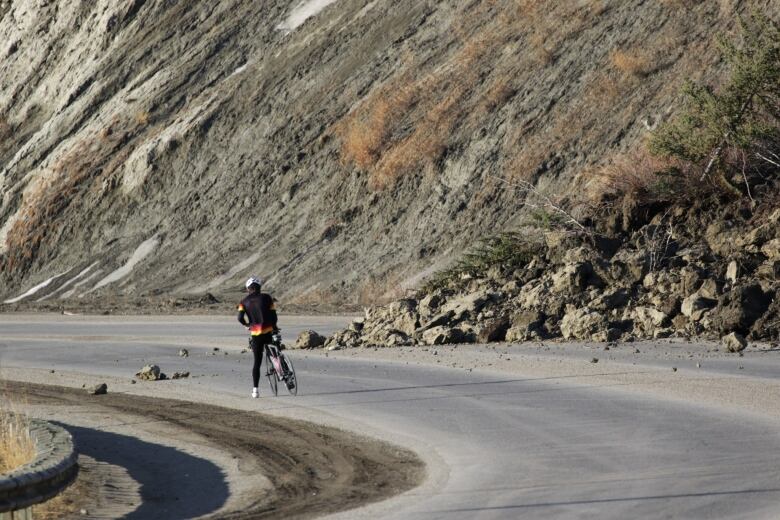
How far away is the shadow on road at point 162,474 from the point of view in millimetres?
9422

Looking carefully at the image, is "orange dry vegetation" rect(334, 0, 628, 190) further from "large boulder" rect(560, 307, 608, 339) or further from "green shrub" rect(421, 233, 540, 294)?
"large boulder" rect(560, 307, 608, 339)

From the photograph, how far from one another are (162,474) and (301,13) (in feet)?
133

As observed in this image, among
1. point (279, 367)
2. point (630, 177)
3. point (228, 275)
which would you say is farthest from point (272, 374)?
point (228, 275)

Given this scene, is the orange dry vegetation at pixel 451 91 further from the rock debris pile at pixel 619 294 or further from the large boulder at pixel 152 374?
the large boulder at pixel 152 374

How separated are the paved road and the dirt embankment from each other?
1.14 feet

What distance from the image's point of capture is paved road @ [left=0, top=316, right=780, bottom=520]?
28.1 ft

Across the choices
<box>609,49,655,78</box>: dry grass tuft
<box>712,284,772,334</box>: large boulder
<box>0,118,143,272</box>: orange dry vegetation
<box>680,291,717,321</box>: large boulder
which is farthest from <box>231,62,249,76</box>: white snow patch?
<box>712,284,772,334</box>: large boulder

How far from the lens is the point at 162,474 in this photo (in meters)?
11.1

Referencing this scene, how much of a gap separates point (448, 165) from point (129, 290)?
1162 cm

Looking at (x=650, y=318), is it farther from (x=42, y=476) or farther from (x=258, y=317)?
(x=42, y=476)

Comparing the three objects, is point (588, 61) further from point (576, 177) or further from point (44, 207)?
point (44, 207)

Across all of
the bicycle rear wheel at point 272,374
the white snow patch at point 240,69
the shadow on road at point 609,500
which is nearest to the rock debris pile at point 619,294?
the bicycle rear wheel at point 272,374

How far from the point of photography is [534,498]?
8789mm

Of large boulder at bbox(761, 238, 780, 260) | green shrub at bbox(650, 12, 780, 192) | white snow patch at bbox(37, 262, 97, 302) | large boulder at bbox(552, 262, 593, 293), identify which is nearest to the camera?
large boulder at bbox(761, 238, 780, 260)
